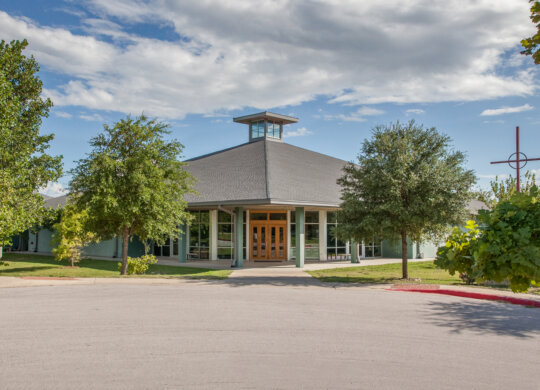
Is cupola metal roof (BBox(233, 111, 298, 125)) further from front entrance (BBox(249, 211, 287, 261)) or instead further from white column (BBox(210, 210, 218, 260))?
white column (BBox(210, 210, 218, 260))

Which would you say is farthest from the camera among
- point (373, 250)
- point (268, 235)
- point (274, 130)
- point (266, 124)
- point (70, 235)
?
point (274, 130)

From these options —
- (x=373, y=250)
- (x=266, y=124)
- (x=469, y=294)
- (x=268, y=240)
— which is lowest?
(x=469, y=294)

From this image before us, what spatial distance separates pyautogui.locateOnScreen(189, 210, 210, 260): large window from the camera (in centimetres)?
2916

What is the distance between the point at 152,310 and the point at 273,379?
5.77 meters

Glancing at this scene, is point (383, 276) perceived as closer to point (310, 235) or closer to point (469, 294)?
point (469, 294)

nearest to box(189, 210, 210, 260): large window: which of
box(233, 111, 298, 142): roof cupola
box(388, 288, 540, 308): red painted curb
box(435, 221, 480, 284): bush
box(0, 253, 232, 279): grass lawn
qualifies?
box(0, 253, 232, 279): grass lawn

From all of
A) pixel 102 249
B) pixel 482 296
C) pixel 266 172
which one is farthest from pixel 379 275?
pixel 102 249

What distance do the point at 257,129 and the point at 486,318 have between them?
26488 millimetres

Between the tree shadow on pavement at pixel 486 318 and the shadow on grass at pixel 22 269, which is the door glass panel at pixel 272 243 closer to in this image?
the shadow on grass at pixel 22 269

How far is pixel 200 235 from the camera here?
1157 inches

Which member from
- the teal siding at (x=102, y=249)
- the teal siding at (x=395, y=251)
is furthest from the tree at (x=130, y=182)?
the teal siding at (x=395, y=251)

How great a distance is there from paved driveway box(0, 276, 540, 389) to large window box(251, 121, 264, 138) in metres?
22.9

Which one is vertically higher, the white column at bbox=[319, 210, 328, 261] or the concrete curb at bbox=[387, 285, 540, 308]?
the white column at bbox=[319, 210, 328, 261]

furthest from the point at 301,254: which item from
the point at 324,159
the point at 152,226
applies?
the point at 324,159
